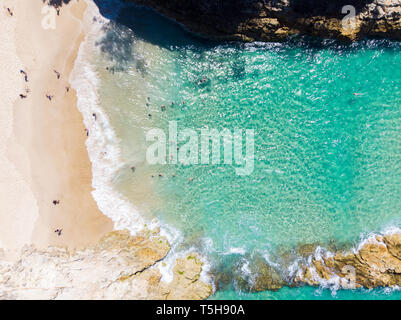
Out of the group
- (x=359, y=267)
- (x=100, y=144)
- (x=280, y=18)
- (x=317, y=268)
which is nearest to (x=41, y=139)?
(x=100, y=144)

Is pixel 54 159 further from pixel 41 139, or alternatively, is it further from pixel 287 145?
pixel 287 145

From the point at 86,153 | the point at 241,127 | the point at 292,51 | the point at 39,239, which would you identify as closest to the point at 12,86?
the point at 86,153

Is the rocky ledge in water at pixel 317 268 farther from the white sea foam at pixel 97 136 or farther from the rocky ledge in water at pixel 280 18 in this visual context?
the rocky ledge in water at pixel 280 18

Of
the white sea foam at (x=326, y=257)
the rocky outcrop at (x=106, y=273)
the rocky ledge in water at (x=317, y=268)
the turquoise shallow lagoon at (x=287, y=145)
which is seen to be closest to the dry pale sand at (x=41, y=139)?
the rocky outcrop at (x=106, y=273)

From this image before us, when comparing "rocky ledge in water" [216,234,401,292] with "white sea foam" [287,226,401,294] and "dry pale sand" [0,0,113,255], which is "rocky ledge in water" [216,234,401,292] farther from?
"dry pale sand" [0,0,113,255]

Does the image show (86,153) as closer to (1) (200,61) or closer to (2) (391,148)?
(1) (200,61)
